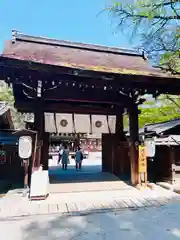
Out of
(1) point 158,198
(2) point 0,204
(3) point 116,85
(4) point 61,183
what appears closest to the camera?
(2) point 0,204

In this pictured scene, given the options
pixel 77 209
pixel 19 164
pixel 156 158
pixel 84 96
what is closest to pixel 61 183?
pixel 19 164

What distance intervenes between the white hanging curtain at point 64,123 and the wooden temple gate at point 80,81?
27 cm

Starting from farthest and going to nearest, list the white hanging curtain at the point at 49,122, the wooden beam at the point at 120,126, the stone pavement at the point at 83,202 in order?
the wooden beam at the point at 120,126 < the white hanging curtain at the point at 49,122 < the stone pavement at the point at 83,202

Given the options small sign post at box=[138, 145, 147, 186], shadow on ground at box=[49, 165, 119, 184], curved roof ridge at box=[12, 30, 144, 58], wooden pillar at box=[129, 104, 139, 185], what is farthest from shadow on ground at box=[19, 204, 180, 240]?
curved roof ridge at box=[12, 30, 144, 58]

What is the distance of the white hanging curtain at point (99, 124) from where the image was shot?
8312 mm

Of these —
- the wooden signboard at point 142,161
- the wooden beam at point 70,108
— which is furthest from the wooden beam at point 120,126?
the wooden signboard at point 142,161

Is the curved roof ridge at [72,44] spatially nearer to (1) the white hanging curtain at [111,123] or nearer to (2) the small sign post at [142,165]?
(1) the white hanging curtain at [111,123]

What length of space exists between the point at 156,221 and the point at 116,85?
3967mm

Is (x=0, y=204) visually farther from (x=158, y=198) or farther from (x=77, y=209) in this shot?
(x=158, y=198)

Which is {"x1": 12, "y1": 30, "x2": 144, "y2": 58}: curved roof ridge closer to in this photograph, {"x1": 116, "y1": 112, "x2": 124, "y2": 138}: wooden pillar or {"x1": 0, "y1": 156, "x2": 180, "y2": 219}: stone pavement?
{"x1": 116, "y1": 112, "x2": 124, "y2": 138}: wooden pillar

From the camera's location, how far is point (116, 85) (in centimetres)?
662

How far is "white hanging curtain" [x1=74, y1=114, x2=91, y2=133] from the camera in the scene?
8193 mm

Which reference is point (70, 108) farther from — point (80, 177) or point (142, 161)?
point (80, 177)

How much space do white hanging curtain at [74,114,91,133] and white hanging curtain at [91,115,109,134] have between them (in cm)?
20
